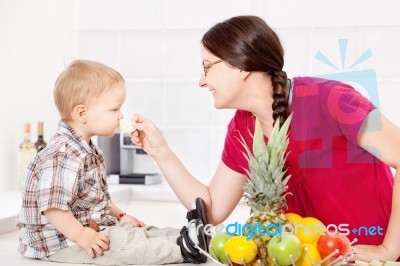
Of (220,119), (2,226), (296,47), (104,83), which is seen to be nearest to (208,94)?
(220,119)

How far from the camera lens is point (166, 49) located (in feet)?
11.3

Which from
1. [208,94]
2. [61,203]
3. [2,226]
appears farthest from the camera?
[208,94]

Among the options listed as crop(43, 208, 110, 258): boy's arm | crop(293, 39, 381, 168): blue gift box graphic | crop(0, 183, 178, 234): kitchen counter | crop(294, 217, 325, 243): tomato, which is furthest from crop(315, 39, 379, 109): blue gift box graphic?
crop(294, 217, 325, 243): tomato

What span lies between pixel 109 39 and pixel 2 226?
1492 millimetres

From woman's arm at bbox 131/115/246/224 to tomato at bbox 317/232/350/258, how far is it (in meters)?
0.67

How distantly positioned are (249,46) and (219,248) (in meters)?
0.58

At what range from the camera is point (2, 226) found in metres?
2.29

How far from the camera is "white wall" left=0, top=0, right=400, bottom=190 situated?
3.15 metres

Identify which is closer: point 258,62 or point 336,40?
point 258,62

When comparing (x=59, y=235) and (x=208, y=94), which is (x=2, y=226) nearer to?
(x=59, y=235)

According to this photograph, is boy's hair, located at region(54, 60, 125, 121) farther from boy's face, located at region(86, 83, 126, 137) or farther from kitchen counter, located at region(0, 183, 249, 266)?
kitchen counter, located at region(0, 183, 249, 266)

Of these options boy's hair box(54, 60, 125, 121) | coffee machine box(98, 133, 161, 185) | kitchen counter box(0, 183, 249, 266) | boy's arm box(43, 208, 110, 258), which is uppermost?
boy's hair box(54, 60, 125, 121)

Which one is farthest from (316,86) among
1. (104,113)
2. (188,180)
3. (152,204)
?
(152,204)

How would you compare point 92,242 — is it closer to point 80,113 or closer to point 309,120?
point 80,113
